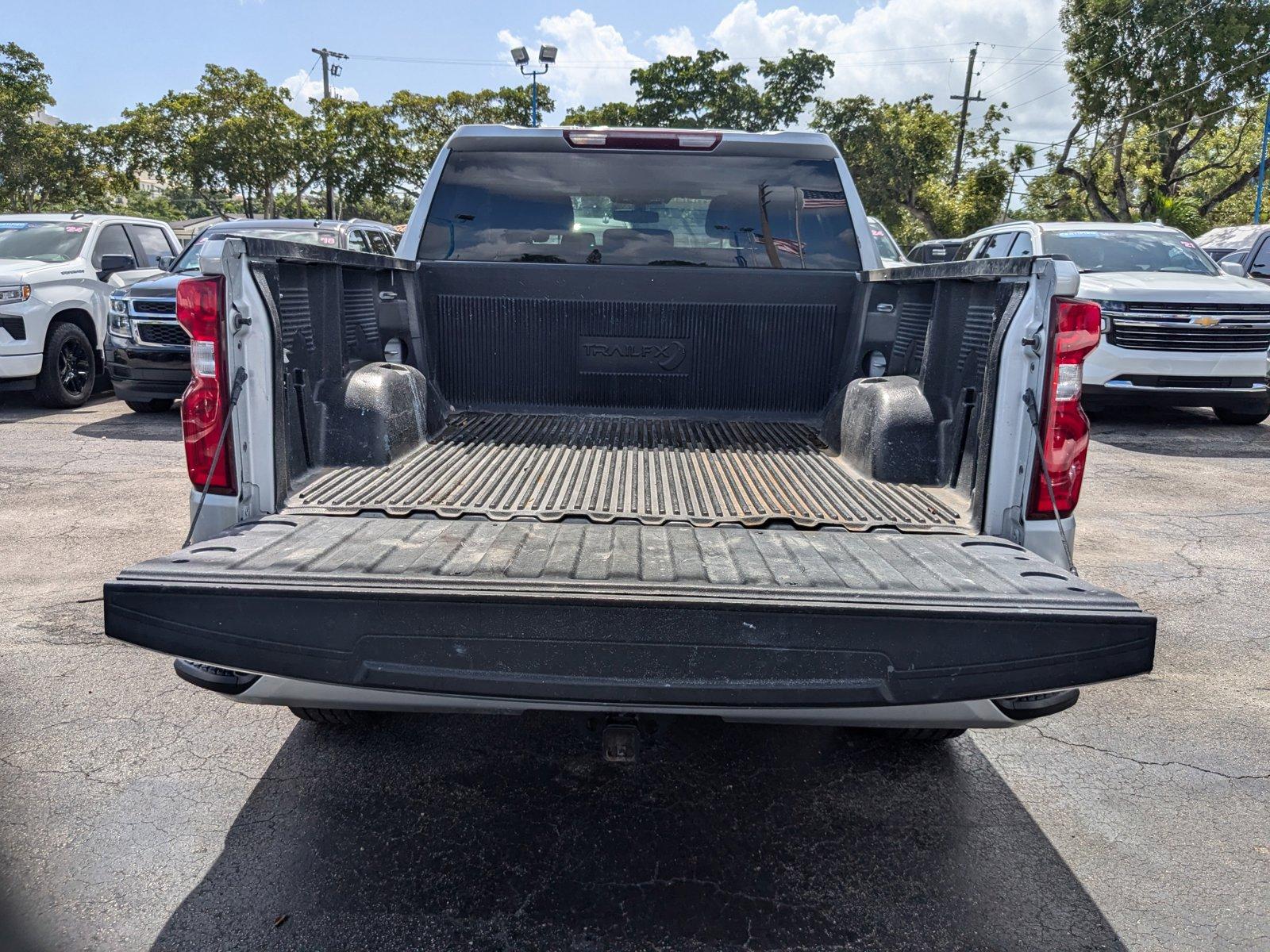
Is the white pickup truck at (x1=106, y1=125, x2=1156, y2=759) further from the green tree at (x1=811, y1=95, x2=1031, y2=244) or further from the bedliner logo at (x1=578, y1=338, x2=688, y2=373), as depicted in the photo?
the green tree at (x1=811, y1=95, x2=1031, y2=244)

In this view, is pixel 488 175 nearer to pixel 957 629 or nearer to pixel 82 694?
pixel 82 694

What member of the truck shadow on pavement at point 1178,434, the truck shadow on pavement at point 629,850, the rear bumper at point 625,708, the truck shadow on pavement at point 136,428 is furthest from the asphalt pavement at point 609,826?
the truck shadow on pavement at point 1178,434

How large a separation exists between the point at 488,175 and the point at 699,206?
3.32 feet

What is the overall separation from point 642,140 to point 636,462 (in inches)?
64.4

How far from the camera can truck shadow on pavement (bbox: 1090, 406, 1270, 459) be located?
9.62 metres

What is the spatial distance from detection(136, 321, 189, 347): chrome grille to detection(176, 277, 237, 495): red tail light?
304 inches

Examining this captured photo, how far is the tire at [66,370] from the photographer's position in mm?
10852

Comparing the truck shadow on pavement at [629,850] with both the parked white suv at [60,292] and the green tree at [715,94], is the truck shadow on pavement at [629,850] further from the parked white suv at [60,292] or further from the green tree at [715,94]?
the green tree at [715,94]

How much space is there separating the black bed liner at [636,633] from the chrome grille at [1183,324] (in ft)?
28.9

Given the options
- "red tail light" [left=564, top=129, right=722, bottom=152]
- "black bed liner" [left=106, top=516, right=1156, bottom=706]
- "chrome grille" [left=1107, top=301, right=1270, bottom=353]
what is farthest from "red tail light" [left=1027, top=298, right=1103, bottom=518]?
"chrome grille" [left=1107, top=301, right=1270, bottom=353]

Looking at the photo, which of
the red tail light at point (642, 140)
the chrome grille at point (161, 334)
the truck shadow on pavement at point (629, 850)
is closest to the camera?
the truck shadow on pavement at point (629, 850)

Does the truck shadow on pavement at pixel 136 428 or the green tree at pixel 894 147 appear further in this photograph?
the green tree at pixel 894 147

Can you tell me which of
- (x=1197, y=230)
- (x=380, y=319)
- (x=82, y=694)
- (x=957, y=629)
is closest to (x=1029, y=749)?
(x=957, y=629)

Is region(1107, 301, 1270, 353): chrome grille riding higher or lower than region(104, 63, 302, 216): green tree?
lower
